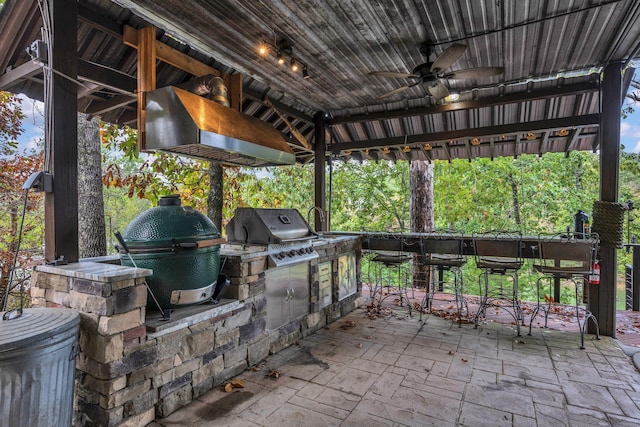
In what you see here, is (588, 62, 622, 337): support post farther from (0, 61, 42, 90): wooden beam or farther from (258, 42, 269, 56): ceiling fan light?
(0, 61, 42, 90): wooden beam

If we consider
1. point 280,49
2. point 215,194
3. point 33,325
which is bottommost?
point 33,325

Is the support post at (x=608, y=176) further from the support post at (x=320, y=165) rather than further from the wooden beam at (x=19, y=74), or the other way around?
the wooden beam at (x=19, y=74)

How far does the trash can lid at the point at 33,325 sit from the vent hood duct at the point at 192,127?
1.57 meters

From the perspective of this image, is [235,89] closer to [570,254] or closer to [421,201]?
[570,254]

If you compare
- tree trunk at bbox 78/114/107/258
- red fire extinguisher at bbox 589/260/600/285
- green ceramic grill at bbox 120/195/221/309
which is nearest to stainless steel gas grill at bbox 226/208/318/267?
green ceramic grill at bbox 120/195/221/309

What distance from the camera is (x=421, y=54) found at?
3.57 metres

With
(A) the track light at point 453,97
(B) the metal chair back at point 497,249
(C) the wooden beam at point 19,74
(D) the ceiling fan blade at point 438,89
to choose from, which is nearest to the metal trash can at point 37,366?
(C) the wooden beam at point 19,74

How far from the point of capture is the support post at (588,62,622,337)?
3.90 metres

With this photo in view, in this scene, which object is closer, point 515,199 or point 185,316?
point 185,316

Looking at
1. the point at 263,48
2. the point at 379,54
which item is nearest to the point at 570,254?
the point at 379,54

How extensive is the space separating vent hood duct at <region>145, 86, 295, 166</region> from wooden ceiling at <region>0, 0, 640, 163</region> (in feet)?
1.88

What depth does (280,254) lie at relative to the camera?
3.58m

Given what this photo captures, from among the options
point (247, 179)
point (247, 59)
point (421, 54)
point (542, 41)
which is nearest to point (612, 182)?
point (542, 41)

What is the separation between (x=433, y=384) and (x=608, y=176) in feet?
10.7
